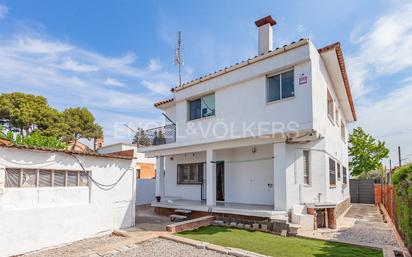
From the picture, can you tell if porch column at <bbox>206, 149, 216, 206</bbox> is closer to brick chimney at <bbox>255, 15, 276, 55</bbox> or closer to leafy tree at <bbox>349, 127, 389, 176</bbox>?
brick chimney at <bbox>255, 15, 276, 55</bbox>

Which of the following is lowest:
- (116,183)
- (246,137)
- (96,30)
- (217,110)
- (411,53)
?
(116,183)

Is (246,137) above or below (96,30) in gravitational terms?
below

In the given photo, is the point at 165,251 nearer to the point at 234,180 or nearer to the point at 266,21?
the point at 234,180

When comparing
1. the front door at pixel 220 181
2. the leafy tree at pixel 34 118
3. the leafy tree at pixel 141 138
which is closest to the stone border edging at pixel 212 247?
the front door at pixel 220 181

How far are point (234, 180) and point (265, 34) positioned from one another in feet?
26.0

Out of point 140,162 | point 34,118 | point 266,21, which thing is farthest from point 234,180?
point 34,118

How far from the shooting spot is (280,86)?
1272cm

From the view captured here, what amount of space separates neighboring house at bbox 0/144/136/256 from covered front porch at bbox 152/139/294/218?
4.06 m

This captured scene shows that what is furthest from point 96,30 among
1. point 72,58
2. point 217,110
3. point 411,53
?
point 411,53

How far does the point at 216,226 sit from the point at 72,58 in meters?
12.5

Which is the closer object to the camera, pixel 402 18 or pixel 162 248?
pixel 162 248

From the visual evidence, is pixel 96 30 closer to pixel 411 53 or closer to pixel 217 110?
pixel 217 110

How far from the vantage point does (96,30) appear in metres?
15.4

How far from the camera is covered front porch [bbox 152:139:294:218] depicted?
12.0m
